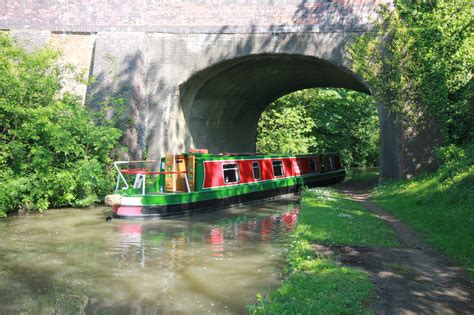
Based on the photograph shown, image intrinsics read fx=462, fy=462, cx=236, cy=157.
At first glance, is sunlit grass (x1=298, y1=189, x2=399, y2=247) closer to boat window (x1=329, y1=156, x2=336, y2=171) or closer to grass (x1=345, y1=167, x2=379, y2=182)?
boat window (x1=329, y1=156, x2=336, y2=171)

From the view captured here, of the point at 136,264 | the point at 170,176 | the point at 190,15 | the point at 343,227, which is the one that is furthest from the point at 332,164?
the point at 136,264

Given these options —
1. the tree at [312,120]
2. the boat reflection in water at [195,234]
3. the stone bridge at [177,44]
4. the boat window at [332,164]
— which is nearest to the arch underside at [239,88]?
the stone bridge at [177,44]

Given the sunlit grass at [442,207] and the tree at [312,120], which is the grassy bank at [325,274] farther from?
the tree at [312,120]

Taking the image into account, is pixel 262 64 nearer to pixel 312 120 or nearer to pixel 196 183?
pixel 196 183

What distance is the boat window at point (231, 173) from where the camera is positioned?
13.0m

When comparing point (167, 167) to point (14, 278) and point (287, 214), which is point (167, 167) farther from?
point (14, 278)

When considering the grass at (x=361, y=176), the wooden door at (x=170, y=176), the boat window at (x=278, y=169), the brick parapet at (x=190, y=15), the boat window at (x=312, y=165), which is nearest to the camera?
the wooden door at (x=170, y=176)

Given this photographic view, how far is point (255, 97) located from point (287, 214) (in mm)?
8785

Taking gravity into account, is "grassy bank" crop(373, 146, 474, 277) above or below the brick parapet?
below

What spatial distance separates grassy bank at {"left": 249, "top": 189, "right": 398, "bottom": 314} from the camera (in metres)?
3.97

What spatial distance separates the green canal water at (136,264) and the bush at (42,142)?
96 centimetres

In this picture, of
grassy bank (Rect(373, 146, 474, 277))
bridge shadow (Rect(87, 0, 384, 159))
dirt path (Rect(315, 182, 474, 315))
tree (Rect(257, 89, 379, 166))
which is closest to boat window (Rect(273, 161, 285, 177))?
bridge shadow (Rect(87, 0, 384, 159))

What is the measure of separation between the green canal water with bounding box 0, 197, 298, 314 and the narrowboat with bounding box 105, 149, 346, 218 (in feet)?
1.48

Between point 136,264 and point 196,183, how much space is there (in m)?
5.52
